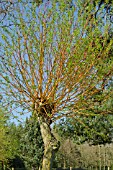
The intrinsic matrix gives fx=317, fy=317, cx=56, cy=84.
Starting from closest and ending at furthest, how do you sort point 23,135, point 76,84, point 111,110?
1. point 76,84
2. point 111,110
3. point 23,135

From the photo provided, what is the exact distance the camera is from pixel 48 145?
700 cm

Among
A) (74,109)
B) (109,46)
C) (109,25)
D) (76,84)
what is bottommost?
(74,109)

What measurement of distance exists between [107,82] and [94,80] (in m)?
0.57

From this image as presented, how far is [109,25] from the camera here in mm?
7359

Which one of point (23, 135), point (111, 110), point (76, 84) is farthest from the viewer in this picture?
point (23, 135)

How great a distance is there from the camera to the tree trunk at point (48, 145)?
692cm

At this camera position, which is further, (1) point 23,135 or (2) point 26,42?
(1) point 23,135

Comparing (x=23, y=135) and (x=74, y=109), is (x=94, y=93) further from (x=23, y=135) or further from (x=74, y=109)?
(x=23, y=135)

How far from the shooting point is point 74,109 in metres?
6.79

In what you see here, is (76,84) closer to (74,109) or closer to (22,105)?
(74,109)

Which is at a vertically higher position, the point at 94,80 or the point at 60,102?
the point at 94,80

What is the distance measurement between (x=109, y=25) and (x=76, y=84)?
1.74 m

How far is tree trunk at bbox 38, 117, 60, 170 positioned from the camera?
6.92m

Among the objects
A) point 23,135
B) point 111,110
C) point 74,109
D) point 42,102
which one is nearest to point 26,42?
point 42,102
